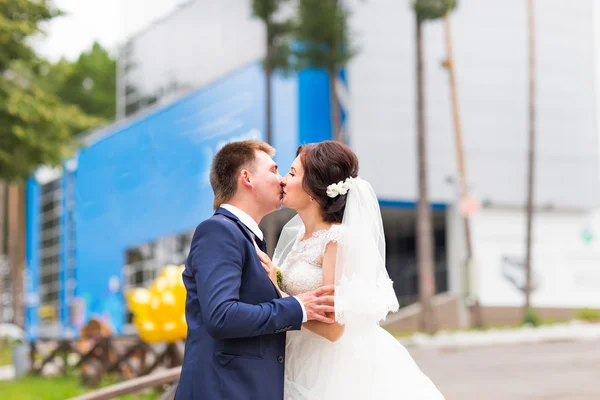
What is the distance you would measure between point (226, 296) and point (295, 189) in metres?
0.73

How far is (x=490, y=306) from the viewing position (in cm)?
3005

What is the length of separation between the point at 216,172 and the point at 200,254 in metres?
0.43

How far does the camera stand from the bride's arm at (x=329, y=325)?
11.5 feet

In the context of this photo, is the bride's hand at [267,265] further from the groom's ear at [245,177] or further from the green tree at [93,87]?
the green tree at [93,87]

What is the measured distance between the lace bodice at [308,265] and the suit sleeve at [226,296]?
0.37 m

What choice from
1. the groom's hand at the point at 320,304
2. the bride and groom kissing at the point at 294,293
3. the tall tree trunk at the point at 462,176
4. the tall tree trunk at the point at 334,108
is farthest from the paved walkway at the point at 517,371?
the tall tree trunk at the point at 334,108

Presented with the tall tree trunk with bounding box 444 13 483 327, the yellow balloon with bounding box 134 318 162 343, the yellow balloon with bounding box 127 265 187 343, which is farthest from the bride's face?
the tall tree trunk with bounding box 444 13 483 327

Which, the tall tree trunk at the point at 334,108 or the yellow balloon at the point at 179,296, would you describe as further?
the tall tree trunk at the point at 334,108

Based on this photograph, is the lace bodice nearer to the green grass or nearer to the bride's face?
the bride's face

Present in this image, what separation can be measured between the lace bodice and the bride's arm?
0.03 m

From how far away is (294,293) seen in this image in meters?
3.63

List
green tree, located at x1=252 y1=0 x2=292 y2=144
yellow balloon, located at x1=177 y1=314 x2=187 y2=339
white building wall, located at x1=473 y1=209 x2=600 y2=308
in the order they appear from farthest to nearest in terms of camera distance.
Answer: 1. white building wall, located at x1=473 y1=209 x2=600 y2=308
2. green tree, located at x1=252 y1=0 x2=292 y2=144
3. yellow balloon, located at x1=177 y1=314 x2=187 y2=339

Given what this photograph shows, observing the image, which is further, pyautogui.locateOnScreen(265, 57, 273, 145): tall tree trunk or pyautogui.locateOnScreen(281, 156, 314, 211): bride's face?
pyautogui.locateOnScreen(265, 57, 273, 145): tall tree trunk

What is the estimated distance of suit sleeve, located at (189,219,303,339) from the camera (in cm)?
304
